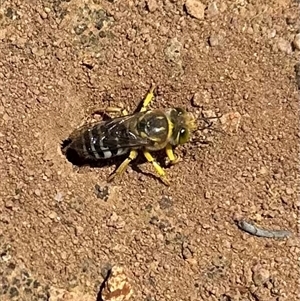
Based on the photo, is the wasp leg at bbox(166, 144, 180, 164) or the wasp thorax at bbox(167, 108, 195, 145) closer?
the wasp thorax at bbox(167, 108, 195, 145)

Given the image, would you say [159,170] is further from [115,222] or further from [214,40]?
[214,40]

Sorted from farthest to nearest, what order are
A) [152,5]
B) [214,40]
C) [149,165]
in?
[149,165], [152,5], [214,40]

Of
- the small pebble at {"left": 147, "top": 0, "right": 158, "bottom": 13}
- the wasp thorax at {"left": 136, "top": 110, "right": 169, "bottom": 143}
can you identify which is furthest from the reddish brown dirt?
the wasp thorax at {"left": 136, "top": 110, "right": 169, "bottom": 143}

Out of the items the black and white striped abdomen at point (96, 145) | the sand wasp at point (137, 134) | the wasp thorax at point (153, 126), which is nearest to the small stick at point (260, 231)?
the sand wasp at point (137, 134)

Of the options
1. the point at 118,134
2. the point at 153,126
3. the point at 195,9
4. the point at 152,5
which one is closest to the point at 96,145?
the point at 118,134

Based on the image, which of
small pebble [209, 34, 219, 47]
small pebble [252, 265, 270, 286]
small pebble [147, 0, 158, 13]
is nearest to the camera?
small pebble [252, 265, 270, 286]

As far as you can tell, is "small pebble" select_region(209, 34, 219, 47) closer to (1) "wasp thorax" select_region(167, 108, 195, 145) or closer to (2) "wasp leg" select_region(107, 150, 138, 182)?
(1) "wasp thorax" select_region(167, 108, 195, 145)

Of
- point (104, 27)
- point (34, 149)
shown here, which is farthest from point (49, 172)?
point (104, 27)
